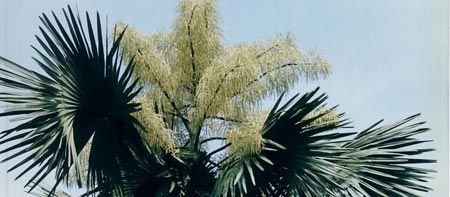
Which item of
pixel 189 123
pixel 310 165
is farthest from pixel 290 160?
pixel 189 123

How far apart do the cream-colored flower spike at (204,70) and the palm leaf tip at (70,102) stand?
0.89ft

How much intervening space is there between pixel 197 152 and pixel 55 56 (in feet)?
3.66

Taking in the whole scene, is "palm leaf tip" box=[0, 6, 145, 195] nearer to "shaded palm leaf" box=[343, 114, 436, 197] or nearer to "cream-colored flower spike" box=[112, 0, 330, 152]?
"cream-colored flower spike" box=[112, 0, 330, 152]

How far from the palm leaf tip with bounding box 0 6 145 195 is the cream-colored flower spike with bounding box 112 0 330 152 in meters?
0.27

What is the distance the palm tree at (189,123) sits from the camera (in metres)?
4.64

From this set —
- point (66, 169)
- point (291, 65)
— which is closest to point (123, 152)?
point (66, 169)

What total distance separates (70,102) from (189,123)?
98cm

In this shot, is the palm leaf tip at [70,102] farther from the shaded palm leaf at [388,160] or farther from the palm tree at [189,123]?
the shaded palm leaf at [388,160]

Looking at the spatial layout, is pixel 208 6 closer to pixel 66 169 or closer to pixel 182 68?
pixel 182 68

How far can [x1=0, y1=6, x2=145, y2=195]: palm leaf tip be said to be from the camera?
453cm

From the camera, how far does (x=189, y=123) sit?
544 centimetres

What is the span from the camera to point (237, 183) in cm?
475

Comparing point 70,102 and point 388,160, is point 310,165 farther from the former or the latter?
point 70,102

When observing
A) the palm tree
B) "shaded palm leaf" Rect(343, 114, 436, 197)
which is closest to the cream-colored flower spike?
the palm tree
